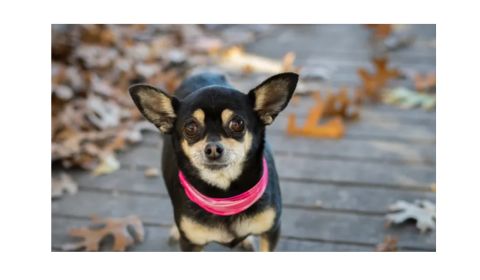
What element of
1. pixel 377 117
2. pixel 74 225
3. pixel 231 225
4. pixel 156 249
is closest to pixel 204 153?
pixel 231 225

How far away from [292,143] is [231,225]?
1.49 m

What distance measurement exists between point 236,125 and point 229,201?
0.32m

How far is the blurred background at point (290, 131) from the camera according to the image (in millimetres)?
2869

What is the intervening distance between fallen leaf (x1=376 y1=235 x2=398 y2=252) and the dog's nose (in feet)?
3.48

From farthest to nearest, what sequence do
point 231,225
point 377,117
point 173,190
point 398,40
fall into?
point 398,40
point 377,117
point 173,190
point 231,225

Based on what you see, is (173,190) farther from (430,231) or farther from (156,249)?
(430,231)

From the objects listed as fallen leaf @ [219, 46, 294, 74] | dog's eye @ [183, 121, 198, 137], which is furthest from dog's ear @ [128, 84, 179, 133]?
fallen leaf @ [219, 46, 294, 74]

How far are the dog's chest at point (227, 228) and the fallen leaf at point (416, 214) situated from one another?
846mm

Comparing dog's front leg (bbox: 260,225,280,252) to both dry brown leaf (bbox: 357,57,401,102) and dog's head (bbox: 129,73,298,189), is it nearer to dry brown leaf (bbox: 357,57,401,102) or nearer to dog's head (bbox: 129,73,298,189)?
dog's head (bbox: 129,73,298,189)

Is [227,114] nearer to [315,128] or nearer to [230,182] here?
[230,182]

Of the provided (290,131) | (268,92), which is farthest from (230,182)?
(290,131)

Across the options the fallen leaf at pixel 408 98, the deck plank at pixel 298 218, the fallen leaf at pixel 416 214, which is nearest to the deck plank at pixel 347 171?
the fallen leaf at pixel 416 214

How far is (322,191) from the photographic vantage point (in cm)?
315

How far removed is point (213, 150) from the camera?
1.98 meters
